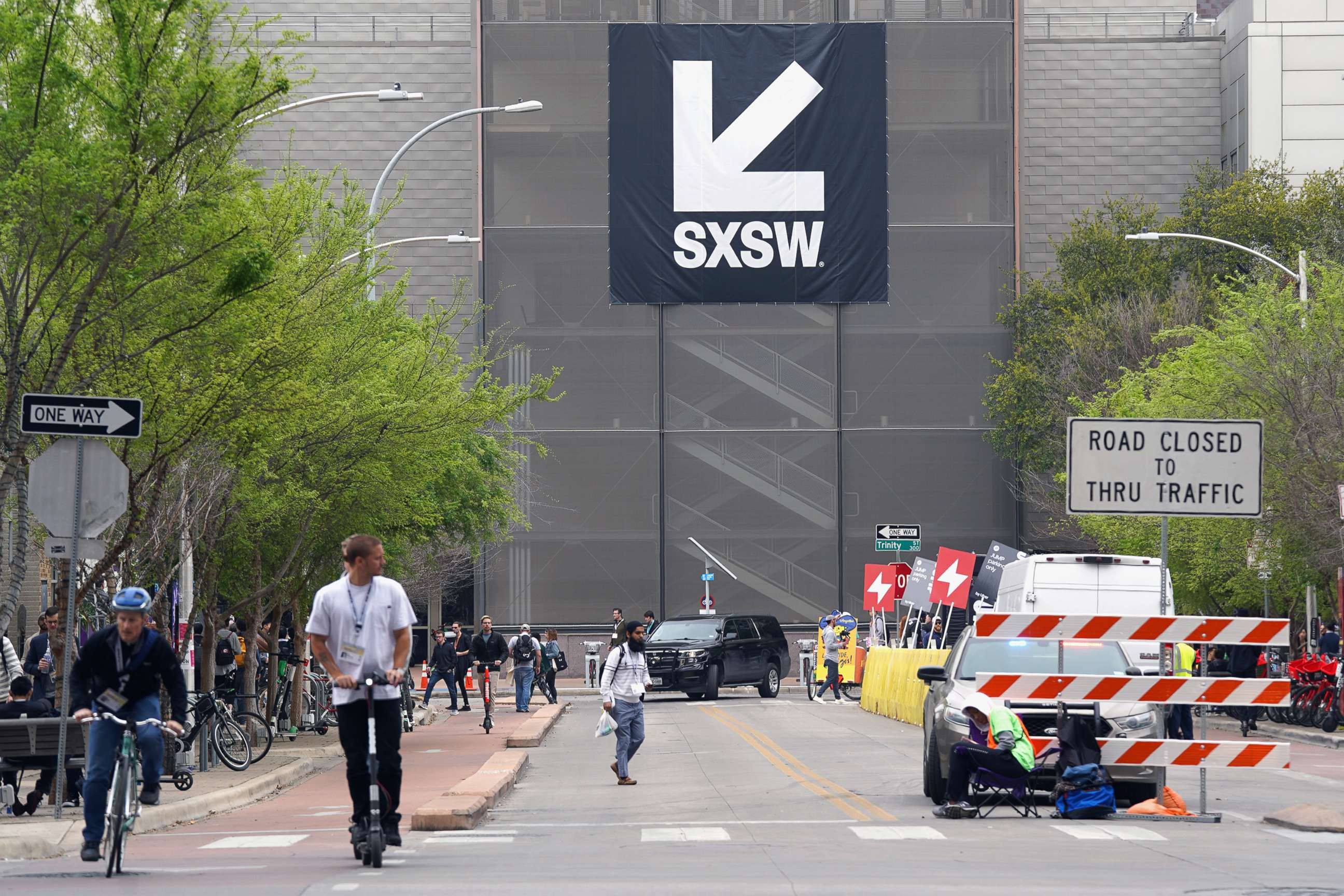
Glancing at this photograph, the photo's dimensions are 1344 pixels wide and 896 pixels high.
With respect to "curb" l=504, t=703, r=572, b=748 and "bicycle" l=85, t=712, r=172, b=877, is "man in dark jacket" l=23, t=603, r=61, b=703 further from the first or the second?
"bicycle" l=85, t=712, r=172, b=877

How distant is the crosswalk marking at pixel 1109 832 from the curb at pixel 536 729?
12633 millimetres

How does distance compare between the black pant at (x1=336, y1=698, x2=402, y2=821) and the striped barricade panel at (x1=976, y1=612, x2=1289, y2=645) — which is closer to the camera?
the black pant at (x1=336, y1=698, x2=402, y2=821)

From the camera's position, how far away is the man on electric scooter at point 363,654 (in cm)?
1038

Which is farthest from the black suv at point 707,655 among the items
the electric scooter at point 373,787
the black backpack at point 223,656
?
the electric scooter at point 373,787

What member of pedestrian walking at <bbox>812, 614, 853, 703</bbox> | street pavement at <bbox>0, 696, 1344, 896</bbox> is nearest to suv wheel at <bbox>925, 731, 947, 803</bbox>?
street pavement at <bbox>0, 696, 1344, 896</bbox>

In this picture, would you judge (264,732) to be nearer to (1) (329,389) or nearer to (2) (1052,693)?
(1) (329,389)

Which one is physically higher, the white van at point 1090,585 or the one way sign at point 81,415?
the one way sign at point 81,415

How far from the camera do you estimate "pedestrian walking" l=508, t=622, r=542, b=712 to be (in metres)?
37.0

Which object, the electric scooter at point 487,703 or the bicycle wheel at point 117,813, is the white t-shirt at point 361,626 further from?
the electric scooter at point 487,703

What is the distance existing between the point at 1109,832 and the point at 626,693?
23.1ft

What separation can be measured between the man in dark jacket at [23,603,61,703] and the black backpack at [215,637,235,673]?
707cm

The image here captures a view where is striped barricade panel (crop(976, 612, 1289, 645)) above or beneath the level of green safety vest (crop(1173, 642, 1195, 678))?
above

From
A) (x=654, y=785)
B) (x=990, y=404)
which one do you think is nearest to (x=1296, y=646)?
(x=990, y=404)

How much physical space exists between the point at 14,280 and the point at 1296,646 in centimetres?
3036
